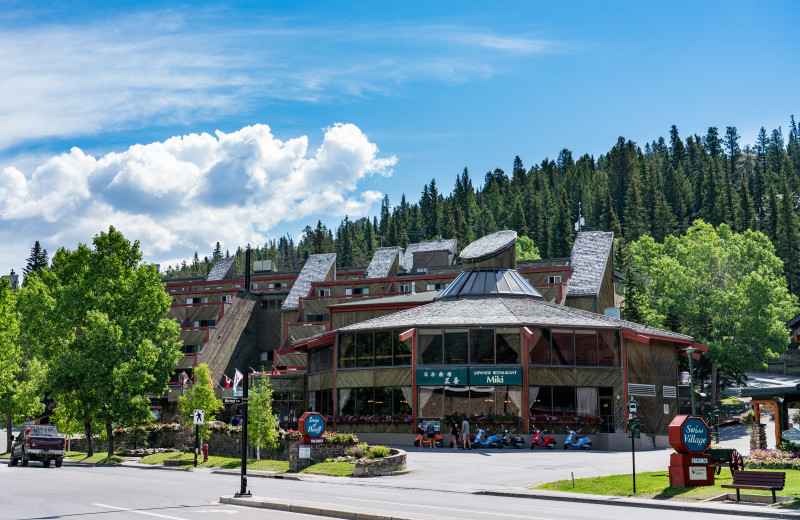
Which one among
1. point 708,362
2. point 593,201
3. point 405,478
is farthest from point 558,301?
point 593,201

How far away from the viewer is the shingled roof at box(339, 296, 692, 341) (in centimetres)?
5025

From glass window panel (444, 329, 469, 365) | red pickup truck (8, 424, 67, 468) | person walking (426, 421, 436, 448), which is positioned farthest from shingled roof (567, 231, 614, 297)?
red pickup truck (8, 424, 67, 468)

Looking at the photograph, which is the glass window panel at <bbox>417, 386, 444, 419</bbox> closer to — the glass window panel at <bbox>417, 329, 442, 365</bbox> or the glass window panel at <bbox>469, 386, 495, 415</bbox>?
the glass window panel at <bbox>417, 329, 442, 365</bbox>

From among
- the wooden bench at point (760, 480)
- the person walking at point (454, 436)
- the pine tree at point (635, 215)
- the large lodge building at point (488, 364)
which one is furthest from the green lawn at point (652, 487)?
the pine tree at point (635, 215)

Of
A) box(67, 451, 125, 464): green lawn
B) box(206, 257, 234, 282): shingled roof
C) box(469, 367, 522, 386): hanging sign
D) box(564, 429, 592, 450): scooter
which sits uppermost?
box(206, 257, 234, 282): shingled roof

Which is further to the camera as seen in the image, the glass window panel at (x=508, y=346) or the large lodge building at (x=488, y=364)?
the glass window panel at (x=508, y=346)

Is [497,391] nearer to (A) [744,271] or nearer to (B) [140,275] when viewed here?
(B) [140,275]

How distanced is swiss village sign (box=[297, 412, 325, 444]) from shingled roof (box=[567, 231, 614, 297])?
45.0 meters

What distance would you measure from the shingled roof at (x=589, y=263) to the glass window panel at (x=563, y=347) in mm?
26817

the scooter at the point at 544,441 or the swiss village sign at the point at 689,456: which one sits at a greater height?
the swiss village sign at the point at 689,456

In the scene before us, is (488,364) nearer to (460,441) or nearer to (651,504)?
(460,441)

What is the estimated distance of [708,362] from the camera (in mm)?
→ 72500

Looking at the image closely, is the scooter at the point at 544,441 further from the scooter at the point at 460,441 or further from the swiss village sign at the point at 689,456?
the swiss village sign at the point at 689,456

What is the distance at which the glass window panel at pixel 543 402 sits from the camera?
49.3m
